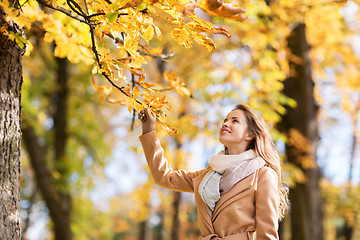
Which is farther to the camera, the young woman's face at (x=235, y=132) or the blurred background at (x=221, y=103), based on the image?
the blurred background at (x=221, y=103)

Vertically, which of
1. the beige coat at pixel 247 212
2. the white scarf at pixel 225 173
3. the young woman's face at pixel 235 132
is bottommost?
the beige coat at pixel 247 212

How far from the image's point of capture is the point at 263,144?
2.21 metres

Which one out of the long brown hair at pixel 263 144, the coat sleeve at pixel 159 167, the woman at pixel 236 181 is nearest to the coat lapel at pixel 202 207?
the woman at pixel 236 181

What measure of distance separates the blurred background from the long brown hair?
55 cm

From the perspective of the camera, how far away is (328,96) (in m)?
12.4

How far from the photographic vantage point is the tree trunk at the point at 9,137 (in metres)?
2.04

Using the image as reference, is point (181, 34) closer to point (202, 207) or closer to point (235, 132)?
point (235, 132)

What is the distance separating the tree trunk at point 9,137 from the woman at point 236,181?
0.70 metres

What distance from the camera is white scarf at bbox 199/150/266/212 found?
2053 mm

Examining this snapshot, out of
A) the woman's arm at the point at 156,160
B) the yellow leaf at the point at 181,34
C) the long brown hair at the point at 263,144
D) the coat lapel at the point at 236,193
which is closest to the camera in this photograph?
the yellow leaf at the point at 181,34

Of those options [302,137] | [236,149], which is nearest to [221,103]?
[302,137]

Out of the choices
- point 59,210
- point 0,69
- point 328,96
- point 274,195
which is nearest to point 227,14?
point 274,195

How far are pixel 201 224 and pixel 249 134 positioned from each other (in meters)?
0.59

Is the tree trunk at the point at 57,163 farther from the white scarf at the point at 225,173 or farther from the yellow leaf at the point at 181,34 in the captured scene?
the yellow leaf at the point at 181,34
